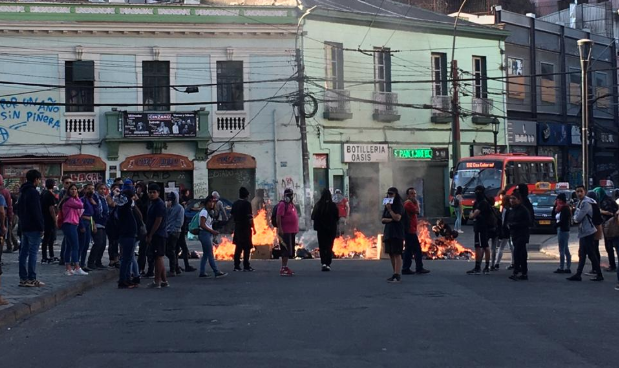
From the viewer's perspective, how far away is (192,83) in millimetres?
33938

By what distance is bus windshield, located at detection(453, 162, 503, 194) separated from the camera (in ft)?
115

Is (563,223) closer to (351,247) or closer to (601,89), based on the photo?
(351,247)

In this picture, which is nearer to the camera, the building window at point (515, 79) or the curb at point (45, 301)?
the curb at point (45, 301)

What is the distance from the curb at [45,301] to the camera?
33.6 ft

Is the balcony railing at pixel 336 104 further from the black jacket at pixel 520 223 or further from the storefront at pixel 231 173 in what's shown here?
the black jacket at pixel 520 223

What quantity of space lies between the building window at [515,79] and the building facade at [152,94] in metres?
14.9

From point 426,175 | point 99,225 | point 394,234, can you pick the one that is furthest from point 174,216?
point 426,175

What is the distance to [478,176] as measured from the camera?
3528 cm

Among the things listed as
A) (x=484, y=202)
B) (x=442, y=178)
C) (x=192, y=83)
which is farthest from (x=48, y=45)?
(x=484, y=202)

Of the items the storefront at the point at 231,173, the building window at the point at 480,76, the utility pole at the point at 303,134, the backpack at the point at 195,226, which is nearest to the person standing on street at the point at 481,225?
the backpack at the point at 195,226

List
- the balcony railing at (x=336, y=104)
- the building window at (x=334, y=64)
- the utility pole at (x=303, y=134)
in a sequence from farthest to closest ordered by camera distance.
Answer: the balcony railing at (x=336, y=104)
the building window at (x=334, y=64)
the utility pole at (x=303, y=134)

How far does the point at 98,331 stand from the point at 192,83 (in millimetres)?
25184

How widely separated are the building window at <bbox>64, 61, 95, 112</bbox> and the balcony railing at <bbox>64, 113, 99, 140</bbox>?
1.22 ft

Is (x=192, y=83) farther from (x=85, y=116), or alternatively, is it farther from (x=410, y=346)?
(x=410, y=346)
